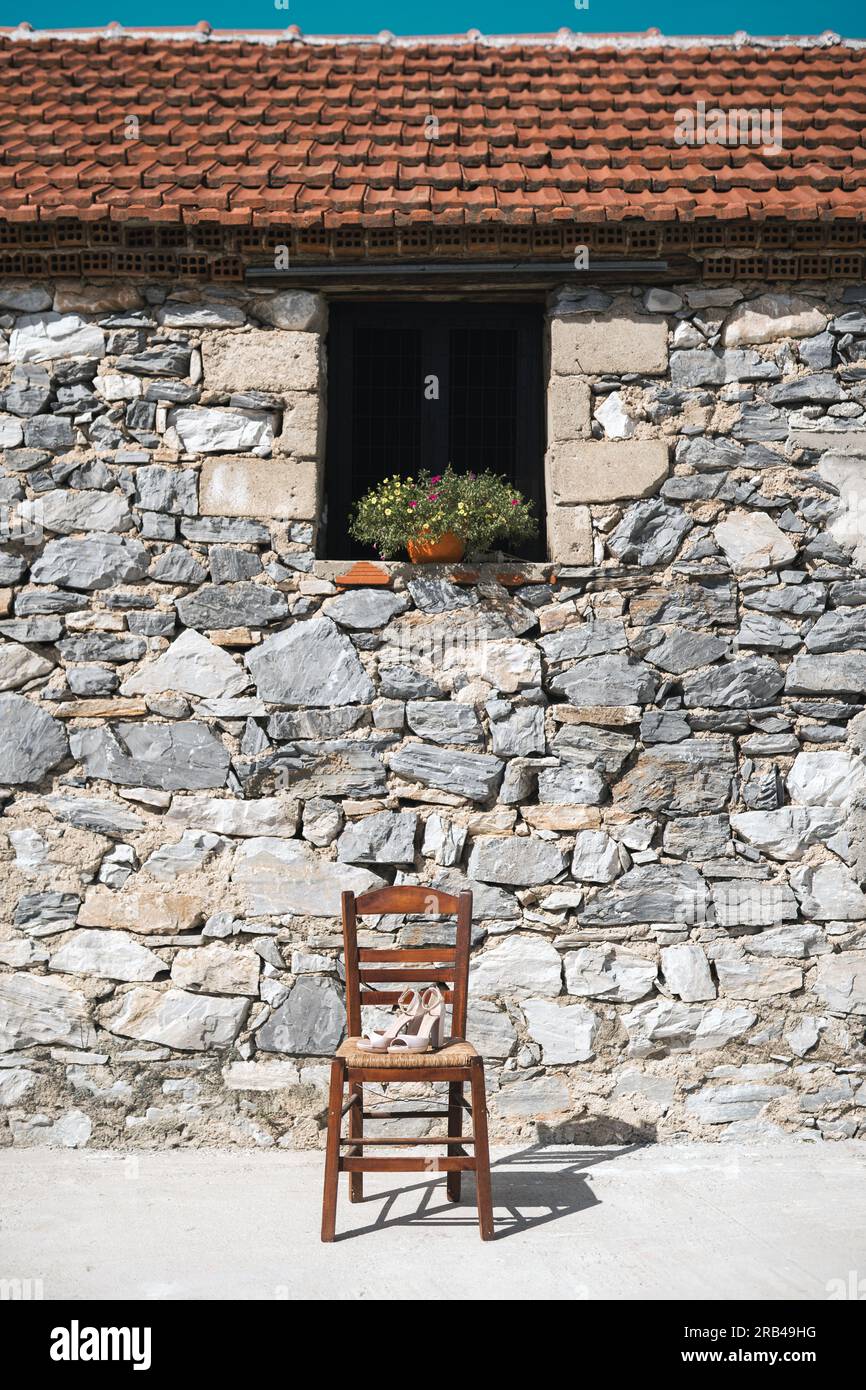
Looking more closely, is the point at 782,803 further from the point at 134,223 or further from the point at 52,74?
the point at 52,74

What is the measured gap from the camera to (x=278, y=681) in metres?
4.42

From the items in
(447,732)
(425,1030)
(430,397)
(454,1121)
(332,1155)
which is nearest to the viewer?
(332,1155)

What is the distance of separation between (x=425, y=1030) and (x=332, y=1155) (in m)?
0.47

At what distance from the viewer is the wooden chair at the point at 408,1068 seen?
3373mm

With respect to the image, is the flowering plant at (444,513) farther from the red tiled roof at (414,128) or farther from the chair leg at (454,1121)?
the chair leg at (454,1121)

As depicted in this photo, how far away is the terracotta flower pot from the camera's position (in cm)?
445

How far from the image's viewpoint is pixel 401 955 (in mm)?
3865

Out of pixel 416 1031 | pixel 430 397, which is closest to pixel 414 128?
pixel 430 397

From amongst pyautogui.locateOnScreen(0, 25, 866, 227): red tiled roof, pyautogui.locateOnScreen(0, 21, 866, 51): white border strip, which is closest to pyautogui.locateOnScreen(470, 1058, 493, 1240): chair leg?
pyautogui.locateOnScreen(0, 25, 866, 227): red tiled roof

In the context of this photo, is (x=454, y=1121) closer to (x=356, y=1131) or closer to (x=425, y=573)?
(x=356, y=1131)

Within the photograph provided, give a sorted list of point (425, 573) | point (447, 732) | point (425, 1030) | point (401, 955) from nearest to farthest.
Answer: point (425, 1030)
point (401, 955)
point (447, 732)
point (425, 573)

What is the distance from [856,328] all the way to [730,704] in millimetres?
1641

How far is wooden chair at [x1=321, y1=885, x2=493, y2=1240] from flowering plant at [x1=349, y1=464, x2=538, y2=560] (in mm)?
1462

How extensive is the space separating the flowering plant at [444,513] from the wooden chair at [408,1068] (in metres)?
1.46
